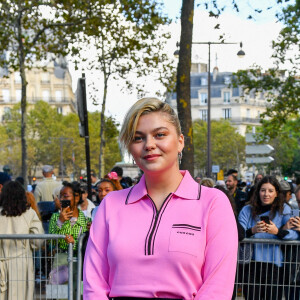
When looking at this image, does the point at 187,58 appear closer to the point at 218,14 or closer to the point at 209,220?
the point at 218,14

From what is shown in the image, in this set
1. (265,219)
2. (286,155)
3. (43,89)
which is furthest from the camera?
(43,89)

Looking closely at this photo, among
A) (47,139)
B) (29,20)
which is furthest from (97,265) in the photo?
(47,139)

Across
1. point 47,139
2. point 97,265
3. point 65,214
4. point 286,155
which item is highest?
point 97,265

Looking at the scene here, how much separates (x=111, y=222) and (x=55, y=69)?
119 meters

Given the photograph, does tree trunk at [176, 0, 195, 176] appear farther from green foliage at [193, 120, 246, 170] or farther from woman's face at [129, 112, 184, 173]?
green foliage at [193, 120, 246, 170]

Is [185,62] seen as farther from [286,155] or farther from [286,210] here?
[286,155]

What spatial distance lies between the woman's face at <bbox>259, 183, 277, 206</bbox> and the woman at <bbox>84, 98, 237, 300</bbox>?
160 inches

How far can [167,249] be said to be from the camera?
2430 mm

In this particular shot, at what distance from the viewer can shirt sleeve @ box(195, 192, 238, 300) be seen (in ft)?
7.92

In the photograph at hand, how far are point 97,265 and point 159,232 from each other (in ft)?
0.99

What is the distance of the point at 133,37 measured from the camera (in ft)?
85.5

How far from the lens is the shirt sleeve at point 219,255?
2.41 metres

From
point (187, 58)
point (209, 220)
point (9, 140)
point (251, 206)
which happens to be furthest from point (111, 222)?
point (9, 140)

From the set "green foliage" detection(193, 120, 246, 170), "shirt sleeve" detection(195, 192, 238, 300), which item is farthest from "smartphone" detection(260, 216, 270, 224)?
"green foliage" detection(193, 120, 246, 170)
